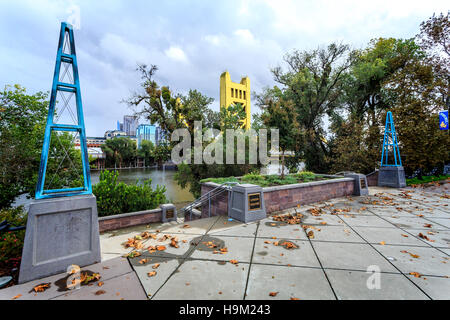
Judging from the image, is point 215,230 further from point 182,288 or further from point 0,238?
point 0,238

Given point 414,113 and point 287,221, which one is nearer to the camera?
point 287,221

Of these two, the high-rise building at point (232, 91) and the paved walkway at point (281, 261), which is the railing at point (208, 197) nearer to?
the paved walkway at point (281, 261)

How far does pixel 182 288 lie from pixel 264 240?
2.43 metres

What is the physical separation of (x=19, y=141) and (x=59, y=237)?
14.3m

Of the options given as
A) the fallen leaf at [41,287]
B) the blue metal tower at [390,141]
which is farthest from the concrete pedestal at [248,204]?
the blue metal tower at [390,141]

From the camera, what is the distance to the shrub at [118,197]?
23.2 feet

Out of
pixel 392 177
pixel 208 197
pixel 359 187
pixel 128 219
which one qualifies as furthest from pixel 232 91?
pixel 128 219

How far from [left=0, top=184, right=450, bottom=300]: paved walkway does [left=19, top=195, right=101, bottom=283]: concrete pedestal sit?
0.25m

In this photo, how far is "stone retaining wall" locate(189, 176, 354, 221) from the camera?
7.55 meters

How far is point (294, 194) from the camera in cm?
816

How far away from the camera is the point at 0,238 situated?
4.86 m

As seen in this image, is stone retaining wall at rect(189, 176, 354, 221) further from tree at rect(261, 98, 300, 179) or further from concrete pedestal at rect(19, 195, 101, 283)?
concrete pedestal at rect(19, 195, 101, 283)

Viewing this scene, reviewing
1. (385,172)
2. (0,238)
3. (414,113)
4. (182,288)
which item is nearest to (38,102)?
(0,238)
